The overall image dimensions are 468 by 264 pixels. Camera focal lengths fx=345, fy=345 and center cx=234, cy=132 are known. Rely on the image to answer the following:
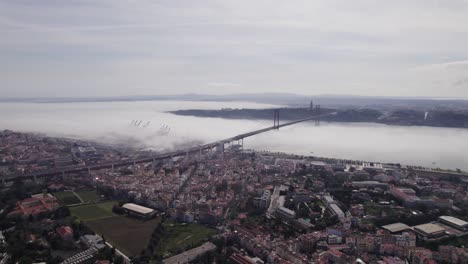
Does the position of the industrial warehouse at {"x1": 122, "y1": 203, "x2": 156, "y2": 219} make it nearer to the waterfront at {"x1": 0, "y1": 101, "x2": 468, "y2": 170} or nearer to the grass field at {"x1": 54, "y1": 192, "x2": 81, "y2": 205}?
the grass field at {"x1": 54, "y1": 192, "x2": 81, "y2": 205}

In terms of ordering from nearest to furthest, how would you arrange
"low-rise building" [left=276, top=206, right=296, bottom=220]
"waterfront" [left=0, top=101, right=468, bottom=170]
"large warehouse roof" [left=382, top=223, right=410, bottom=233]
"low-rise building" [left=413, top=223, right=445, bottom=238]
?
"low-rise building" [left=413, top=223, right=445, bottom=238] → "large warehouse roof" [left=382, top=223, right=410, bottom=233] → "low-rise building" [left=276, top=206, right=296, bottom=220] → "waterfront" [left=0, top=101, right=468, bottom=170]

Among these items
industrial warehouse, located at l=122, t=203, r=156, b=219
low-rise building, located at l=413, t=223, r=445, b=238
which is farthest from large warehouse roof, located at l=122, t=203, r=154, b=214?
low-rise building, located at l=413, t=223, r=445, b=238

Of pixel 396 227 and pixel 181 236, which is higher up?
pixel 396 227

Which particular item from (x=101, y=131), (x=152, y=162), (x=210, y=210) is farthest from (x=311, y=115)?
(x=210, y=210)

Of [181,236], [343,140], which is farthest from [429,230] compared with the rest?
[343,140]

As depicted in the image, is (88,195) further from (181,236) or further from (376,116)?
(376,116)
